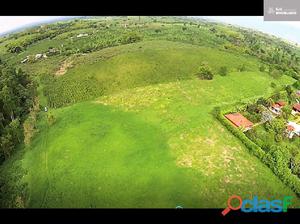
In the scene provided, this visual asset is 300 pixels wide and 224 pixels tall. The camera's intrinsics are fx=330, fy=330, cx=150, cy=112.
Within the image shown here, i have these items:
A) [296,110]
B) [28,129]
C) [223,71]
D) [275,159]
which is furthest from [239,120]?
[28,129]

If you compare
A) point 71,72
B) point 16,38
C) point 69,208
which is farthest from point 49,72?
point 69,208

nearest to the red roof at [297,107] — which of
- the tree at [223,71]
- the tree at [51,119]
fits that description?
the tree at [223,71]

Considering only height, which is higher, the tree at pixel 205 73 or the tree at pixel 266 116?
the tree at pixel 205 73

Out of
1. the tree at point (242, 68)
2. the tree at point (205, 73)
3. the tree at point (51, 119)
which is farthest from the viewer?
the tree at point (242, 68)

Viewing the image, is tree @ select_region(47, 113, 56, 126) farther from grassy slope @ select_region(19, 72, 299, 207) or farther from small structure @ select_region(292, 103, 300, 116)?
small structure @ select_region(292, 103, 300, 116)

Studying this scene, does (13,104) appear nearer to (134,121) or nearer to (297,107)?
(134,121)

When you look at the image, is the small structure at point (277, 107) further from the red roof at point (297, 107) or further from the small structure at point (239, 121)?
the small structure at point (239, 121)
